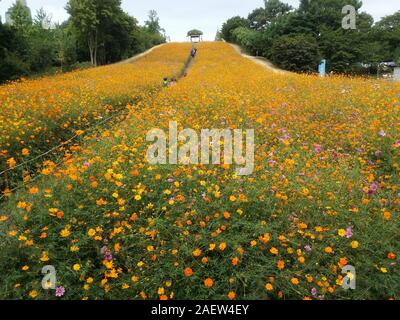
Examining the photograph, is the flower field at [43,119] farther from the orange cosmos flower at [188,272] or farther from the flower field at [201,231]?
the orange cosmos flower at [188,272]

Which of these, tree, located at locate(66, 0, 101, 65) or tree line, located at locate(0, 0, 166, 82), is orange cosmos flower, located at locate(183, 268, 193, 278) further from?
tree, located at locate(66, 0, 101, 65)

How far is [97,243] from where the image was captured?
3094mm

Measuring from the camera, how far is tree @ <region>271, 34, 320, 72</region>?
2914cm

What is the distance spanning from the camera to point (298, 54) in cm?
2908

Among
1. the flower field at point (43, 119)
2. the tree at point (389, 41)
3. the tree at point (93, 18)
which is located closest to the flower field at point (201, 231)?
the flower field at point (43, 119)

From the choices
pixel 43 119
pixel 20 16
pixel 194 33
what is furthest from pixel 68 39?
pixel 194 33

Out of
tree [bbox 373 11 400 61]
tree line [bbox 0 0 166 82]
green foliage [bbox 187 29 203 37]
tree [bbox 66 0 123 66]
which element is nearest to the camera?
tree line [bbox 0 0 166 82]

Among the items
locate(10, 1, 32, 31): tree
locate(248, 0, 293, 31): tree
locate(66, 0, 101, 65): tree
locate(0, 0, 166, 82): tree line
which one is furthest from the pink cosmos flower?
locate(248, 0, 293, 31): tree

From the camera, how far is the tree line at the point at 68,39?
21.2m

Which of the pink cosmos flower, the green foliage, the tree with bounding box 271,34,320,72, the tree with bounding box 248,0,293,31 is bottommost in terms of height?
the pink cosmos flower

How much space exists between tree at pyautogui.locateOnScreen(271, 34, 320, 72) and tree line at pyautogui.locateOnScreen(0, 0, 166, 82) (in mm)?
17949

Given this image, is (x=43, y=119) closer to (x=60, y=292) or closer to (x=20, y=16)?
(x=60, y=292)

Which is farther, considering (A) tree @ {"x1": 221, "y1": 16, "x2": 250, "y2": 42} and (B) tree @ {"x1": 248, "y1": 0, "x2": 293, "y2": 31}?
(A) tree @ {"x1": 221, "y1": 16, "x2": 250, "y2": 42}
